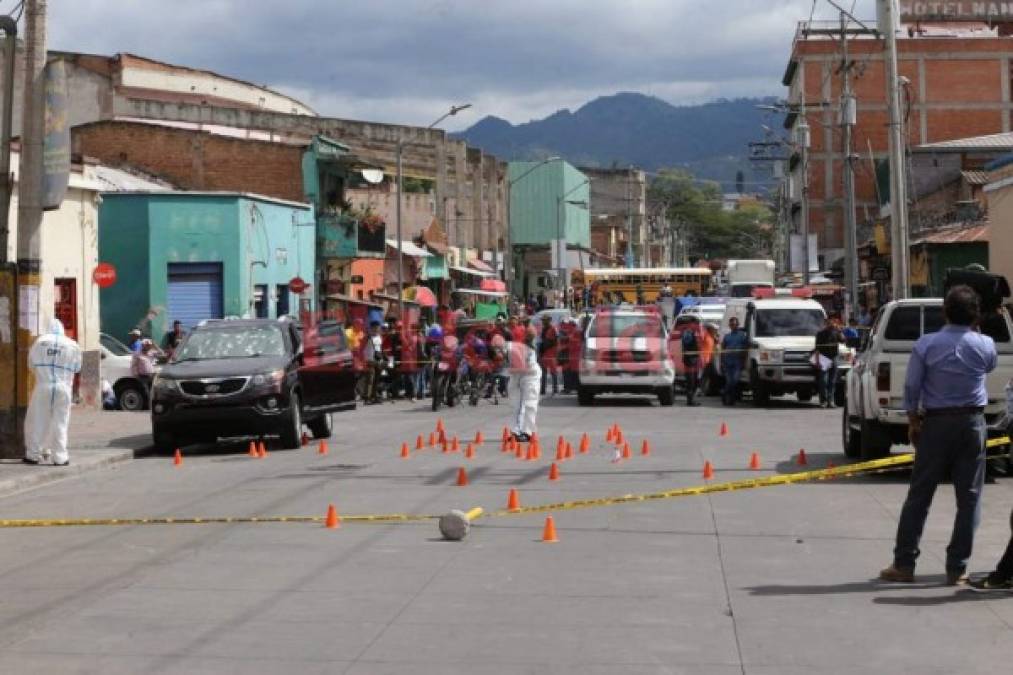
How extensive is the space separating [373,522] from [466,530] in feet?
4.90

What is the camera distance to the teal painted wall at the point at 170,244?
44656mm

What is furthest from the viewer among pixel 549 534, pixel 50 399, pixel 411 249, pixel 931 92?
pixel 931 92

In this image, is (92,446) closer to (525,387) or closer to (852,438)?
(525,387)

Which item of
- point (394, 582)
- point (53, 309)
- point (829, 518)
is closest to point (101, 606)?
point (394, 582)

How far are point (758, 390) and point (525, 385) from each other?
1315 cm

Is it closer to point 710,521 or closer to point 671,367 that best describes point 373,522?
point 710,521

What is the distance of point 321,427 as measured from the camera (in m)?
24.3

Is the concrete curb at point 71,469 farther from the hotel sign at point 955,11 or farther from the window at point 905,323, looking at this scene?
the hotel sign at point 955,11

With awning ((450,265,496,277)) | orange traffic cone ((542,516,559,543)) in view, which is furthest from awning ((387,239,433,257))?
orange traffic cone ((542,516,559,543))

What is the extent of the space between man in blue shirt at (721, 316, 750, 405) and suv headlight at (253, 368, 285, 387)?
14.9 m

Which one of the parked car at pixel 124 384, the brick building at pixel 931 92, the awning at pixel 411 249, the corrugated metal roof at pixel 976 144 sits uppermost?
the brick building at pixel 931 92

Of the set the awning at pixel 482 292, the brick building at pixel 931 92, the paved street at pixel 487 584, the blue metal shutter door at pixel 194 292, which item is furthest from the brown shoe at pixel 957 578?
the brick building at pixel 931 92

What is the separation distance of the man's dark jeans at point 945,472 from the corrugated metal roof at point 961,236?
3656 cm

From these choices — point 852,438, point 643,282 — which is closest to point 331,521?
point 852,438
